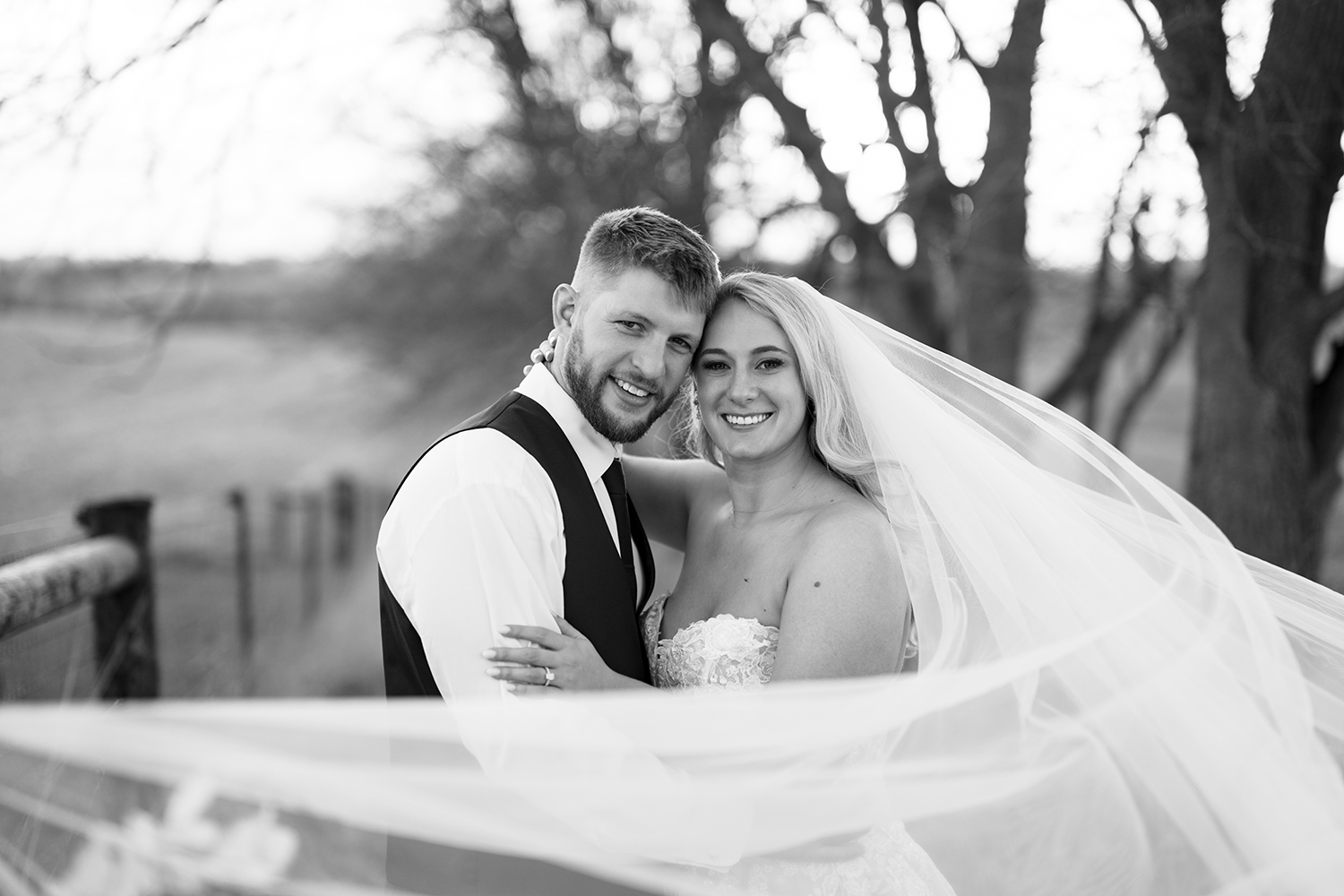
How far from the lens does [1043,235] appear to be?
6199mm

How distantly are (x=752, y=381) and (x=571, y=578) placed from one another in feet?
2.61

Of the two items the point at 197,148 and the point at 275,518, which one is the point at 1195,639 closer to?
the point at 197,148

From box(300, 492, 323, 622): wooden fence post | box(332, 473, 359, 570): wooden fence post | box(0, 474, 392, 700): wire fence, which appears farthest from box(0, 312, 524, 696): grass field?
box(332, 473, 359, 570): wooden fence post

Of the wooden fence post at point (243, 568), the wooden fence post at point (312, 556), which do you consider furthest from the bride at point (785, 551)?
the wooden fence post at point (312, 556)

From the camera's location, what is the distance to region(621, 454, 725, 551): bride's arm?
3473 mm

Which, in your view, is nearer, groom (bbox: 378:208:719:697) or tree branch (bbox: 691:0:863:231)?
groom (bbox: 378:208:719:697)

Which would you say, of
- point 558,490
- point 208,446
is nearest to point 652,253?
point 558,490

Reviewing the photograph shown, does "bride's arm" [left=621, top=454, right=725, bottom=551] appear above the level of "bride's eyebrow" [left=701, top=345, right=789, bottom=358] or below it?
below

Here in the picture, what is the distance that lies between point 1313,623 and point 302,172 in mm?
9675

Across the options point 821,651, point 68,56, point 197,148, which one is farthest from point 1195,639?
point 197,148

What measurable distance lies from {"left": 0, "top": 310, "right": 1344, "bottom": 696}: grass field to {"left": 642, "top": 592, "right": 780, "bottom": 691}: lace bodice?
6.84ft

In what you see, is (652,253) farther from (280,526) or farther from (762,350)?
(280,526)

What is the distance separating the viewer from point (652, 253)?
110 inches

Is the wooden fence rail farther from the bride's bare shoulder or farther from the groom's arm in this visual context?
→ the bride's bare shoulder
